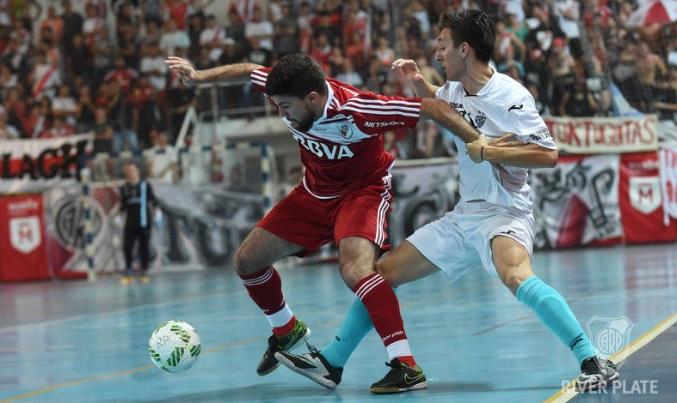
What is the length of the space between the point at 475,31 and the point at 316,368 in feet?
6.86

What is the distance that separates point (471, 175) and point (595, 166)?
13635mm

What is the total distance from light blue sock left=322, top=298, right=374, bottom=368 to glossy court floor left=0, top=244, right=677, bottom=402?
0.58 feet

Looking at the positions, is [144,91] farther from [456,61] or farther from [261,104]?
[456,61]

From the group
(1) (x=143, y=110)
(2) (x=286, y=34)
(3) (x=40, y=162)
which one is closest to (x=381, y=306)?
(3) (x=40, y=162)

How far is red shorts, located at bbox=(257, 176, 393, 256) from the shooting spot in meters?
6.50

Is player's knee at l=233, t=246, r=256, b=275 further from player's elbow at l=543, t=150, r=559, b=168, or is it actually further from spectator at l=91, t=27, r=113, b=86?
spectator at l=91, t=27, r=113, b=86

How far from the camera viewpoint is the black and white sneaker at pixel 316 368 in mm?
6266

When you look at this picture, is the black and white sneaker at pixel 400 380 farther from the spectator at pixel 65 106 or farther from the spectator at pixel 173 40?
the spectator at pixel 173 40

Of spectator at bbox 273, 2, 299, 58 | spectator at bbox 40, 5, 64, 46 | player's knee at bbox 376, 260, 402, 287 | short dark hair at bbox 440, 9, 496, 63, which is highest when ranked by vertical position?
spectator at bbox 40, 5, 64, 46

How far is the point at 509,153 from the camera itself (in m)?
5.72

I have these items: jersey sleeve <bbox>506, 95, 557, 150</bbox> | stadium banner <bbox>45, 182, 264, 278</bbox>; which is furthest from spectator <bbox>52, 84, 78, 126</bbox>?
jersey sleeve <bbox>506, 95, 557, 150</bbox>

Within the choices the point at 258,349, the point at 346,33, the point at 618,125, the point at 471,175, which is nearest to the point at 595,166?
the point at 618,125

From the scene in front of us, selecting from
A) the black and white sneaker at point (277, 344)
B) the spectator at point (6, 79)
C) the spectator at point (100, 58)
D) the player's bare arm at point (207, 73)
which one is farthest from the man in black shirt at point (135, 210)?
the player's bare arm at point (207, 73)

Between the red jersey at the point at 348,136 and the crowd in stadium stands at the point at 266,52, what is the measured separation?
12684mm
